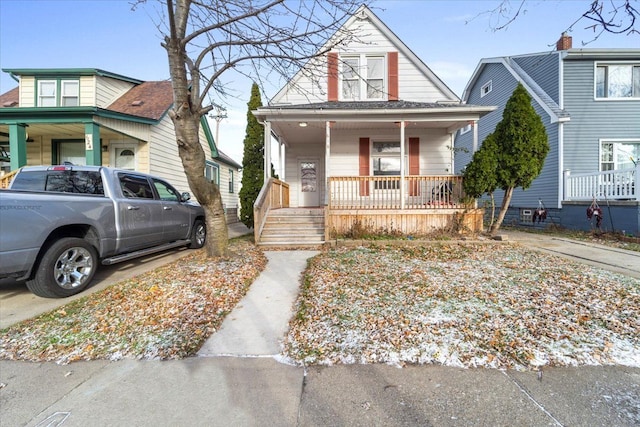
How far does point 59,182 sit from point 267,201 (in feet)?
15.6

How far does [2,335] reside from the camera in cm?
314

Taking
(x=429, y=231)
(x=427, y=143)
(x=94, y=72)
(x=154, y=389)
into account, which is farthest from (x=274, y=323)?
(x=94, y=72)

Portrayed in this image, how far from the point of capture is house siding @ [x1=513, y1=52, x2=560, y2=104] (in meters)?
11.9

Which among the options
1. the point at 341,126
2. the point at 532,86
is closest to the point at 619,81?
the point at 532,86

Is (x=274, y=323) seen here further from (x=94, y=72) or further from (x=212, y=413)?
(x=94, y=72)

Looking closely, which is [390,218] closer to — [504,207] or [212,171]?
[504,207]

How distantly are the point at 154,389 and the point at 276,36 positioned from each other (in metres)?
5.28

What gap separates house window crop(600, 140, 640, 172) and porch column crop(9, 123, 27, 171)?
65.7 feet

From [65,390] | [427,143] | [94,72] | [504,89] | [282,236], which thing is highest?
[504,89]

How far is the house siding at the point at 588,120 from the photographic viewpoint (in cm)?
1150

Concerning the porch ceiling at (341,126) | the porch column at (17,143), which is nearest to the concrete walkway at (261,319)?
the porch ceiling at (341,126)

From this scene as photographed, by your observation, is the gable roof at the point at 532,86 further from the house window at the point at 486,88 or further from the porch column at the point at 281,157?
the porch column at the point at 281,157

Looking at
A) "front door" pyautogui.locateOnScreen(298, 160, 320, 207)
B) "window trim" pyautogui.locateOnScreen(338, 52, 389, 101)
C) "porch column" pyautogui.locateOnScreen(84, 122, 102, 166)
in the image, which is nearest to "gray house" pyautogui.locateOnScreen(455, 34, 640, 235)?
"window trim" pyautogui.locateOnScreen(338, 52, 389, 101)

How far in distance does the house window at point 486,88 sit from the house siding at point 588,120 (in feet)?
13.0
